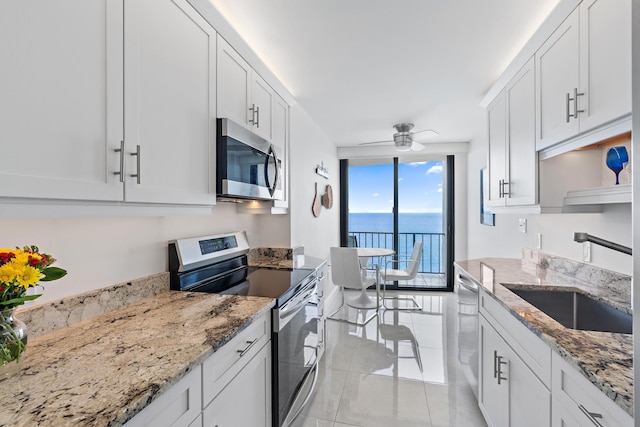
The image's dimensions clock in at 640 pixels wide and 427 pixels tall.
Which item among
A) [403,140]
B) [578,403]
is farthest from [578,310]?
[403,140]

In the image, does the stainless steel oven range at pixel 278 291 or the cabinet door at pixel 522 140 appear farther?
the cabinet door at pixel 522 140

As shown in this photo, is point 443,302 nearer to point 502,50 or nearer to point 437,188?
point 437,188

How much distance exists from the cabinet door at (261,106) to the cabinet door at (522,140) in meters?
1.67

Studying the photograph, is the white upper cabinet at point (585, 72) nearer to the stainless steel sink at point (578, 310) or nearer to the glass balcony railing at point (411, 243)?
the stainless steel sink at point (578, 310)

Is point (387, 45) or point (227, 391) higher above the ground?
point (387, 45)

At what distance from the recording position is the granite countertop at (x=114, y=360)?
602 millimetres

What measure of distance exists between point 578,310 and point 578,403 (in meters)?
0.88

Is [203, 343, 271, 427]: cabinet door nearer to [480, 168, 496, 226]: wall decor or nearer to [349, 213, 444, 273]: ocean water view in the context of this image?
[480, 168, 496, 226]: wall decor

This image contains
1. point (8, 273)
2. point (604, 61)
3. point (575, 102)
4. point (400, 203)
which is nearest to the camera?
point (8, 273)

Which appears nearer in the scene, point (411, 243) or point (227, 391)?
point (227, 391)

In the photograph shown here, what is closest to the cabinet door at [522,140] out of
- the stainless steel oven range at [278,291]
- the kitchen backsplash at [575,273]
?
the kitchen backsplash at [575,273]

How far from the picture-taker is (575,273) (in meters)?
1.75

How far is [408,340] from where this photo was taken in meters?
2.84

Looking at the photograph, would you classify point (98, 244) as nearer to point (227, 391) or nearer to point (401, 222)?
point (227, 391)
